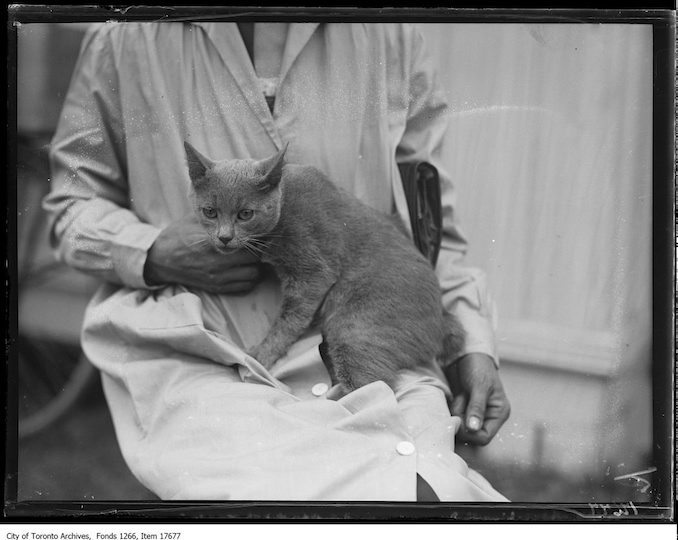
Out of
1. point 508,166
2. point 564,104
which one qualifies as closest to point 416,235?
point 508,166

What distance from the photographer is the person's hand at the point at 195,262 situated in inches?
116

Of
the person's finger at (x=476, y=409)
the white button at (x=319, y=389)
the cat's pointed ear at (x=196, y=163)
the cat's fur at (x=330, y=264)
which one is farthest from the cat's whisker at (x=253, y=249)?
the person's finger at (x=476, y=409)

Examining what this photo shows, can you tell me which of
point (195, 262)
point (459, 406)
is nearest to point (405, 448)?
point (459, 406)

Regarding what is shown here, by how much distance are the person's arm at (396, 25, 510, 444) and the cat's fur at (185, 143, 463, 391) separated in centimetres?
9

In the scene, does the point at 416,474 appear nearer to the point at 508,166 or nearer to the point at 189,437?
the point at 189,437

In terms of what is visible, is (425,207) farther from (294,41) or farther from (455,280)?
(294,41)

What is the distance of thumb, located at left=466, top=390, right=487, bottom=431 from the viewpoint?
295cm

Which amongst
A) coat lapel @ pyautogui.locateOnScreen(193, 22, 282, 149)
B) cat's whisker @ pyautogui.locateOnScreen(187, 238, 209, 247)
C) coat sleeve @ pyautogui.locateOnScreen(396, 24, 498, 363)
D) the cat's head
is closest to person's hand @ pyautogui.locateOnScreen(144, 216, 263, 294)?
cat's whisker @ pyautogui.locateOnScreen(187, 238, 209, 247)

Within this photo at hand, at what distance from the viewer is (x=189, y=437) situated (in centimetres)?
282

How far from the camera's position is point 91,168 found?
302 centimetres

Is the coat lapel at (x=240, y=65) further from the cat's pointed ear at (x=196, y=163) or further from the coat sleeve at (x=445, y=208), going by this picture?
the coat sleeve at (x=445, y=208)

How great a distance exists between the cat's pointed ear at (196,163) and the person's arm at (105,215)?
0.20 metres

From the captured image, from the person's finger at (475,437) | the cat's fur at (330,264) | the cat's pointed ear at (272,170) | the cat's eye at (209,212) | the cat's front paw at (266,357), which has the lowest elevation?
the person's finger at (475,437)

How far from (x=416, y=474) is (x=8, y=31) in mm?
2245
